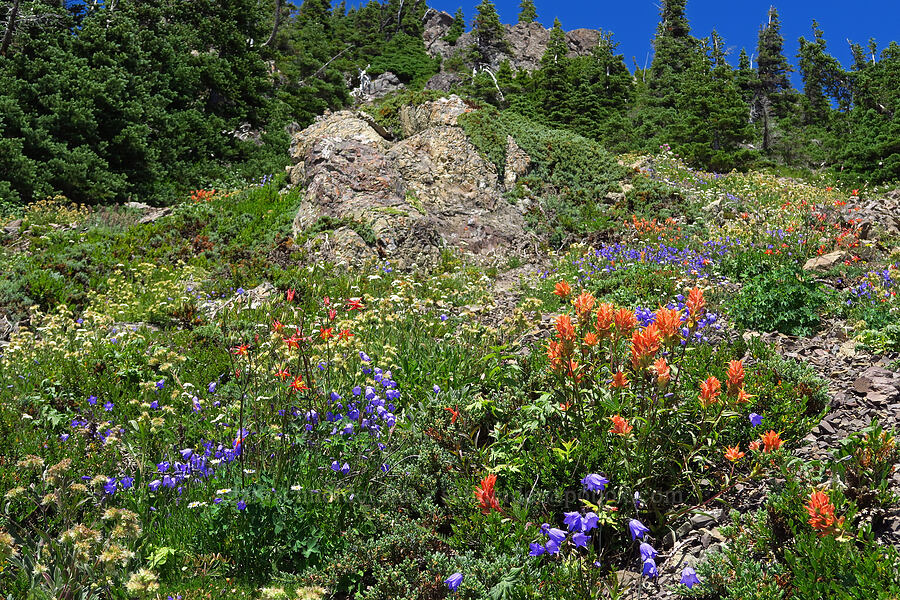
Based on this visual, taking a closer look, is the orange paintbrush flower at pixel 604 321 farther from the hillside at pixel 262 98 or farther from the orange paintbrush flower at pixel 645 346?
the hillside at pixel 262 98

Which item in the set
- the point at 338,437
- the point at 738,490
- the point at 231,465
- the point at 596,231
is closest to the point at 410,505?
the point at 338,437

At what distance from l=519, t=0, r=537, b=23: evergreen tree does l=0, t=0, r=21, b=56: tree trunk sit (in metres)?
55.5

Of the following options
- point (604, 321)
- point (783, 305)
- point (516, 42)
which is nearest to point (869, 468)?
point (604, 321)

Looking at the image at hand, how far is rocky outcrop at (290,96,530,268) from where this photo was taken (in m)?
10.2

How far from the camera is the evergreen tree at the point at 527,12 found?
199 feet

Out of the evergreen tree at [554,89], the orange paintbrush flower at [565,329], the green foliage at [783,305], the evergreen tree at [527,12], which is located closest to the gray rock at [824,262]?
the green foliage at [783,305]

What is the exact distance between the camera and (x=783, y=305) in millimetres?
5758

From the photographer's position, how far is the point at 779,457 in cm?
291

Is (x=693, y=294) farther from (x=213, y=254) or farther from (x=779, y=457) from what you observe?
(x=213, y=254)

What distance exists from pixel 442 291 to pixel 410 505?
487 centimetres

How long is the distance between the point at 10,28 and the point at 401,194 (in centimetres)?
1372

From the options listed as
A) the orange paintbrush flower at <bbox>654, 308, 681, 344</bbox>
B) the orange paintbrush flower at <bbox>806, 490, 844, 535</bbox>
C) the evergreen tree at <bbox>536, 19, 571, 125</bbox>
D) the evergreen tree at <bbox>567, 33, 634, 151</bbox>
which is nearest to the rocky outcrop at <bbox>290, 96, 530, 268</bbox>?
the orange paintbrush flower at <bbox>654, 308, 681, 344</bbox>

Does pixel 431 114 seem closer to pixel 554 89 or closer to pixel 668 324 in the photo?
pixel 668 324

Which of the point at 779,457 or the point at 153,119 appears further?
the point at 153,119
